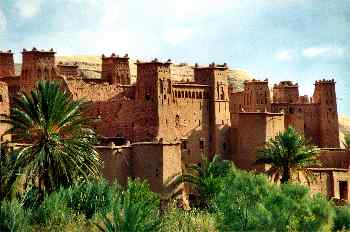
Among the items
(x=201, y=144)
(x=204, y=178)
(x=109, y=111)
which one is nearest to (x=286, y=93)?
(x=201, y=144)

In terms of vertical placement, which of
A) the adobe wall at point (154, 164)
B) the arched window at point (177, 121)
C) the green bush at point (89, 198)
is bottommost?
the green bush at point (89, 198)

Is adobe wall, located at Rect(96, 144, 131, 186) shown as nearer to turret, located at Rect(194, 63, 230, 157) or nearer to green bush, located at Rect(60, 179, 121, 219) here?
green bush, located at Rect(60, 179, 121, 219)

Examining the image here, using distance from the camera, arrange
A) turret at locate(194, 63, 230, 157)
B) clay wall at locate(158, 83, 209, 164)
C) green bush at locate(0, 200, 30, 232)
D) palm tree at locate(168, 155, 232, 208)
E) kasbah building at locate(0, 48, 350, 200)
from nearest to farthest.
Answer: green bush at locate(0, 200, 30, 232)
kasbah building at locate(0, 48, 350, 200)
palm tree at locate(168, 155, 232, 208)
clay wall at locate(158, 83, 209, 164)
turret at locate(194, 63, 230, 157)

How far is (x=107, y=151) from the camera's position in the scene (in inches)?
1262

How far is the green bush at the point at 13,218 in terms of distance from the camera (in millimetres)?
20984

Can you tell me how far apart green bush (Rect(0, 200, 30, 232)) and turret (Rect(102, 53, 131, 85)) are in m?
22.1

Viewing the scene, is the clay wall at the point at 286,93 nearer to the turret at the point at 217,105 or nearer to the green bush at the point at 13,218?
the turret at the point at 217,105

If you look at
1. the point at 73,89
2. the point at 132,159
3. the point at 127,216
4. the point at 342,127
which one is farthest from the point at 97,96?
the point at 342,127

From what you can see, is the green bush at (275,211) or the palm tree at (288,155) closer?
the green bush at (275,211)

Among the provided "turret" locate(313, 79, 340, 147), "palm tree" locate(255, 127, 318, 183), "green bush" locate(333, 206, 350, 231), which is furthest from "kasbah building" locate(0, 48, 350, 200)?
"green bush" locate(333, 206, 350, 231)

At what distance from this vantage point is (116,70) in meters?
43.5

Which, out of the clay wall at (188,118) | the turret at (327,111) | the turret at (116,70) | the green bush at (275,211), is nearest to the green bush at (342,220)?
the green bush at (275,211)

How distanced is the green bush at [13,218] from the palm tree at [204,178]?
12399 millimetres

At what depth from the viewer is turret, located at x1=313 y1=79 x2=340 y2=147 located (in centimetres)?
5128
